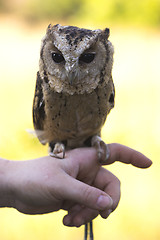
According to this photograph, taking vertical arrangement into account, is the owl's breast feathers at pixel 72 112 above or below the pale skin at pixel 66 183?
above

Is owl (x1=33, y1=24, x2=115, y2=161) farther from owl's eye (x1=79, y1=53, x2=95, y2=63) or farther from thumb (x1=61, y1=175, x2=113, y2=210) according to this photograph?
thumb (x1=61, y1=175, x2=113, y2=210)

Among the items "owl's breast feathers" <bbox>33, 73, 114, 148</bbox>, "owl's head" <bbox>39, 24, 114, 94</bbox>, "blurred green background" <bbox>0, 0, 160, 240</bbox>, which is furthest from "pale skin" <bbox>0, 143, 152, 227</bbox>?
"blurred green background" <bbox>0, 0, 160, 240</bbox>

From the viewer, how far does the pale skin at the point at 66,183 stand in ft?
3.29

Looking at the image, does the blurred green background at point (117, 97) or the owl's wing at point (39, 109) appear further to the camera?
the blurred green background at point (117, 97)

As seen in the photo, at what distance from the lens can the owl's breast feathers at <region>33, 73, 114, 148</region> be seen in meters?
1.29

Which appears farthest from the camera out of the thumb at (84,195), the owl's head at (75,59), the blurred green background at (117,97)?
the blurred green background at (117,97)

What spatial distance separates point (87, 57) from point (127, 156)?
422mm

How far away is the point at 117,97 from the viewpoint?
11.0 feet

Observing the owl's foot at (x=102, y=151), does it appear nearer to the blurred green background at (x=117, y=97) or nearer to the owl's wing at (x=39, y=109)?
the owl's wing at (x=39, y=109)

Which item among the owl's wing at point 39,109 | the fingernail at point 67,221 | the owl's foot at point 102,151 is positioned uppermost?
the owl's wing at point 39,109

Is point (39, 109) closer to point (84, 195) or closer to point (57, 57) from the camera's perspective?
point (57, 57)

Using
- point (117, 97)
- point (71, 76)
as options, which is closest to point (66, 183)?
point (71, 76)

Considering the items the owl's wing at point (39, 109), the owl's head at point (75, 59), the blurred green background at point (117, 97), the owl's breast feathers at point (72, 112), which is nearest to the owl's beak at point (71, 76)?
the owl's head at point (75, 59)

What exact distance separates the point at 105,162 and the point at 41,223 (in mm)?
1132
